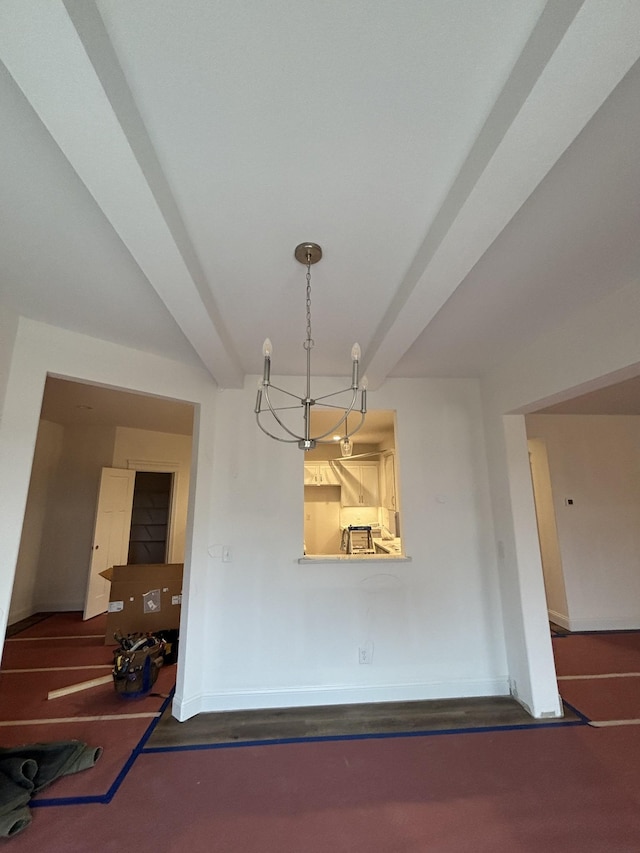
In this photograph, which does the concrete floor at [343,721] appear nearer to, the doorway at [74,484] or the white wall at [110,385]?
the white wall at [110,385]

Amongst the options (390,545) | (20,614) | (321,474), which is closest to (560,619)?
(390,545)

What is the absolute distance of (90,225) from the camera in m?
1.44

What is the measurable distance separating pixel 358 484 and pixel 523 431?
9.84 ft

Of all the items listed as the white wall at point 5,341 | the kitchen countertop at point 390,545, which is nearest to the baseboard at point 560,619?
the kitchen countertop at point 390,545

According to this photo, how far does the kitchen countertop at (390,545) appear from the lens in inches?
156

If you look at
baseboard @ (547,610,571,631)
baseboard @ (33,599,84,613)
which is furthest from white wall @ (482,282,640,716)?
baseboard @ (33,599,84,613)

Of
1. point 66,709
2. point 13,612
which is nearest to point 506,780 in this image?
point 66,709

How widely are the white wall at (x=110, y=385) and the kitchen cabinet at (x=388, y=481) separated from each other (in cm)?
259

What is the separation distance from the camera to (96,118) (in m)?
0.95

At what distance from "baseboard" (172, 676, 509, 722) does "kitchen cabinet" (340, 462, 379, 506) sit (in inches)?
114

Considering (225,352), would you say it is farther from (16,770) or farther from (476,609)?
(476,609)

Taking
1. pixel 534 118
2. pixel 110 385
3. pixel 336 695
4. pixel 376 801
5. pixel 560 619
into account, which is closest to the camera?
pixel 534 118

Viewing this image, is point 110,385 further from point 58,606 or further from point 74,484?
point 58,606

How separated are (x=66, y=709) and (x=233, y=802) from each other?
5.26 feet
